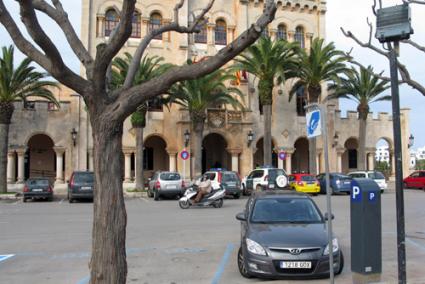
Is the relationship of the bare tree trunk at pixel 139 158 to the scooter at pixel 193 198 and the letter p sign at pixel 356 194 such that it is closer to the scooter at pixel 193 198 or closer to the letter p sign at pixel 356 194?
the scooter at pixel 193 198

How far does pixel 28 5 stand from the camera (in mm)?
5172

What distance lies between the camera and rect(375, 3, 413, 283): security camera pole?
6344 mm

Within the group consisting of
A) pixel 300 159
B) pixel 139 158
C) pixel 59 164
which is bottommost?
pixel 59 164

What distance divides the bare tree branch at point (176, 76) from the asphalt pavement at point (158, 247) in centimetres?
353

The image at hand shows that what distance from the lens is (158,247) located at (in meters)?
11.0

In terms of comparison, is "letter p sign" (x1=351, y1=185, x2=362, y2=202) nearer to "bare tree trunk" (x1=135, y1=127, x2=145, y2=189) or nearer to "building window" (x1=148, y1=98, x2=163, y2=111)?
"building window" (x1=148, y1=98, x2=163, y2=111)

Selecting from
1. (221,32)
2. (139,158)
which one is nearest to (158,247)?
(139,158)

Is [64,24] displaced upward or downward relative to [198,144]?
Result: upward

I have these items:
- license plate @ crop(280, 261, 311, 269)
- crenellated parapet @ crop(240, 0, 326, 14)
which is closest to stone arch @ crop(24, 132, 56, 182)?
crenellated parapet @ crop(240, 0, 326, 14)

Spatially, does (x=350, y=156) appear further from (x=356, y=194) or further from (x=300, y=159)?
(x=356, y=194)

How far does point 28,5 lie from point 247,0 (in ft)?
118

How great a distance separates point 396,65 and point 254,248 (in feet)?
11.5

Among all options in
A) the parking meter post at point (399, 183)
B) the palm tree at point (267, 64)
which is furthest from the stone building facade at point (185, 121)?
the parking meter post at point (399, 183)

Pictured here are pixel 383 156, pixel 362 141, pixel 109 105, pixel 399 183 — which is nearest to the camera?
pixel 109 105
